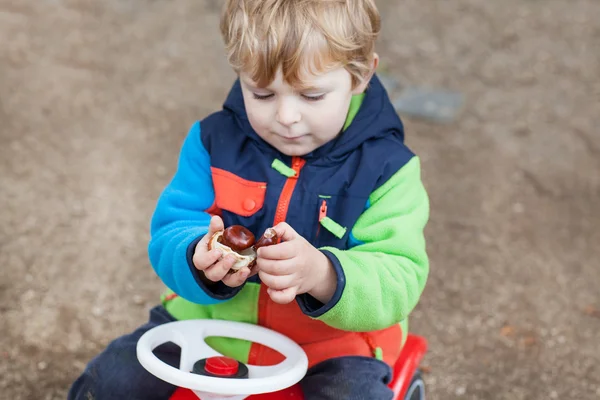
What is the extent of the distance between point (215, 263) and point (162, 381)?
37 centimetres

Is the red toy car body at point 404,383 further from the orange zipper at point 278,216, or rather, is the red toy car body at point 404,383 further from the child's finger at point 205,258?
the child's finger at point 205,258

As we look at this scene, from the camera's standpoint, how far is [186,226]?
1.55 metres

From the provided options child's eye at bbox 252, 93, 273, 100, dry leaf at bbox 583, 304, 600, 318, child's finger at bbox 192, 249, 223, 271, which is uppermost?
child's eye at bbox 252, 93, 273, 100

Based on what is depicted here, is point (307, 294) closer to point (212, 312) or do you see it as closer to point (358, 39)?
point (212, 312)

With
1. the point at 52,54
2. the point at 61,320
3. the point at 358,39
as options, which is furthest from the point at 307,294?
the point at 52,54

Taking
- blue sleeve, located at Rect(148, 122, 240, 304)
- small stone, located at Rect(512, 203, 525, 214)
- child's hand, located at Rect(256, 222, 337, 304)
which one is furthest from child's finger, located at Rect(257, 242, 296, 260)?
small stone, located at Rect(512, 203, 525, 214)

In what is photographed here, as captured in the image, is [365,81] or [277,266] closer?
[277,266]

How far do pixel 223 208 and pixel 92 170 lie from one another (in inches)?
59.7

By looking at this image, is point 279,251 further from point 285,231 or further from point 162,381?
point 162,381

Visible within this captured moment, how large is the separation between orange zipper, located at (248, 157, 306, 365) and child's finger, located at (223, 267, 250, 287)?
23 cm

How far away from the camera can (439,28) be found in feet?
13.4

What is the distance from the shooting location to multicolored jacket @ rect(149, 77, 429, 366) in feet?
4.89

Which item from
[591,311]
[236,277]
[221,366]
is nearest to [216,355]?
[221,366]

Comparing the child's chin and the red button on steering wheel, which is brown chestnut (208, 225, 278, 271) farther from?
the child's chin
